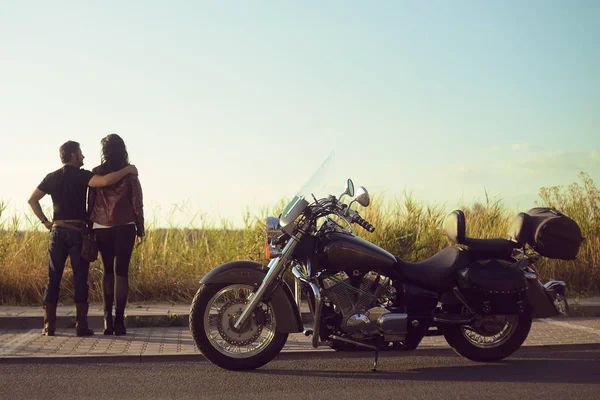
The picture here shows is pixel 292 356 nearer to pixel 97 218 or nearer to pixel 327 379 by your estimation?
pixel 327 379

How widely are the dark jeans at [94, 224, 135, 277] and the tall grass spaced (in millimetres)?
3193

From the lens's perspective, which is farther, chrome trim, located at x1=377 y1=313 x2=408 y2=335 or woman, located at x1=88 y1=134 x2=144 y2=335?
woman, located at x1=88 y1=134 x2=144 y2=335

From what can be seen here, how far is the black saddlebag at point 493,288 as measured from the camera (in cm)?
707

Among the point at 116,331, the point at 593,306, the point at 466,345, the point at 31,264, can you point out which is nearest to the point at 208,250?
the point at 31,264

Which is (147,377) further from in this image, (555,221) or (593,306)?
(593,306)

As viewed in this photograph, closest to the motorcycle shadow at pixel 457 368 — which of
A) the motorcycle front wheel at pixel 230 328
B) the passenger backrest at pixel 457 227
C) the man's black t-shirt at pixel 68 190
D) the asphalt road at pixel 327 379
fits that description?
the asphalt road at pixel 327 379

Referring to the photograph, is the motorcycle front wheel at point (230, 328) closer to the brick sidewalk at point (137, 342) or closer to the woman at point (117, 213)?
the brick sidewalk at point (137, 342)

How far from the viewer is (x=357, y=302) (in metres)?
6.75

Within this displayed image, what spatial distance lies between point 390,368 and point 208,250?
22.3ft

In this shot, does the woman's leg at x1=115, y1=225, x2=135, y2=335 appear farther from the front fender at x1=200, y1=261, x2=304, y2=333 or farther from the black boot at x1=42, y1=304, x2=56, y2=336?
the front fender at x1=200, y1=261, x2=304, y2=333

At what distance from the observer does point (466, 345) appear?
7262 mm

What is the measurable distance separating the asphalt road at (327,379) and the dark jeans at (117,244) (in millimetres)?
1602

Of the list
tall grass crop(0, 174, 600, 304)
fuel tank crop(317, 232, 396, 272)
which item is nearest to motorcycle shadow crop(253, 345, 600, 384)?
fuel tank crop(317, 232, 396, 272)

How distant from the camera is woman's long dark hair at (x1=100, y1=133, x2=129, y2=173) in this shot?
8.64 meters
